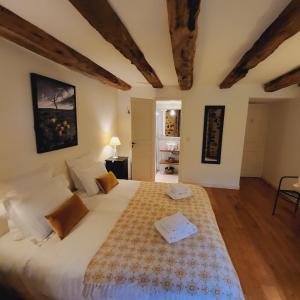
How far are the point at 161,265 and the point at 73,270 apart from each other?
59 cm

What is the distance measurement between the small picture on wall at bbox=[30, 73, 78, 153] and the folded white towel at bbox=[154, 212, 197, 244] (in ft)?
5.14

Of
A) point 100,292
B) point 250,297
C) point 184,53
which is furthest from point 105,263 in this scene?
point 184,53

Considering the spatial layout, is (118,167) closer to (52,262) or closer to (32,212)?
(32,212)

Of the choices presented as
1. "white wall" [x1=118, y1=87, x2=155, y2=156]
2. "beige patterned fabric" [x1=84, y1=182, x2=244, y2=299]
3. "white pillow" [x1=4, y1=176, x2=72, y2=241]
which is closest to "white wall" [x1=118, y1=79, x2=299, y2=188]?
"white wall" [x1=118, y1=87, x2=155, y2=156]

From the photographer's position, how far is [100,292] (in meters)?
1.16

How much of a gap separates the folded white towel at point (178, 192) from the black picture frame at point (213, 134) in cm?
192

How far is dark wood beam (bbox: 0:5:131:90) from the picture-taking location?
1285 mm

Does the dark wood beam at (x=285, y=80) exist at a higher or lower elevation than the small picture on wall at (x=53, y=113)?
higher

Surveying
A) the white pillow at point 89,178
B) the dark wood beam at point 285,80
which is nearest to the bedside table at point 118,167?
the white pillow at point 89,178

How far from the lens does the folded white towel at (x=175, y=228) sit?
4.95 ft

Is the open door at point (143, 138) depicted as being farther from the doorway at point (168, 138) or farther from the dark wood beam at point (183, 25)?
the dark wood beam at point (183, 25)

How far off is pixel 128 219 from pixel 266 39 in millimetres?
2024

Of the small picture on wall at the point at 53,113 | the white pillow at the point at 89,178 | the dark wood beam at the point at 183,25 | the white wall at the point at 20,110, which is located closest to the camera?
the dark wood beam at the point at 183,25

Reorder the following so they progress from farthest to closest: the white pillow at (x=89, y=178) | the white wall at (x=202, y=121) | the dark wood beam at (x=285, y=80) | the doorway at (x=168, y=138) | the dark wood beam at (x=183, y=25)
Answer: the doorway at (x=168, y=138)
the white wall at (x=202, y=121)
the dark wood beam at (x=285, y=80)
the white pillow at (x=89, y=178)
the dark wood beam at (x=183, y=25)
